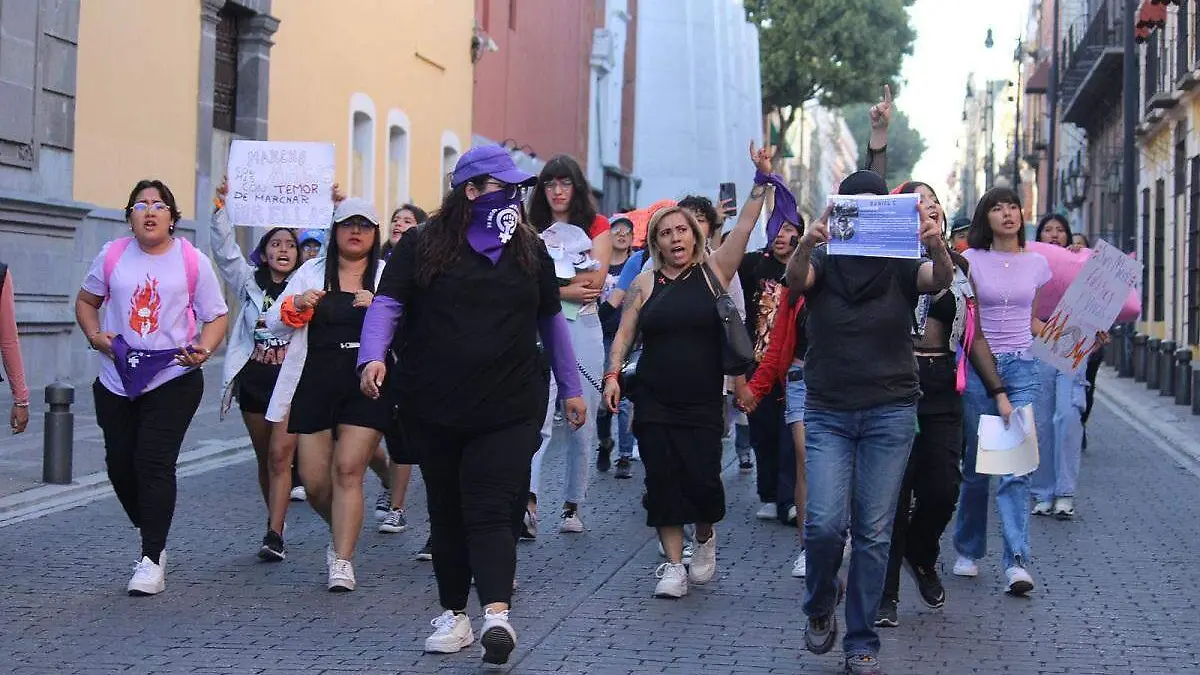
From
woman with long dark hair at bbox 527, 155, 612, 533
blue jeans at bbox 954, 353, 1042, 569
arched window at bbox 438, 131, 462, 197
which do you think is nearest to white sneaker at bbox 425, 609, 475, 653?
woman with long dark hair at bbox 527, 155, 612, 533

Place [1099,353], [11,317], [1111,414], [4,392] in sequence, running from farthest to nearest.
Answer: [1111,414] → [4,392] → [1099,353] → [11,317]

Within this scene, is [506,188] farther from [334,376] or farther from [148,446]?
[148,446]

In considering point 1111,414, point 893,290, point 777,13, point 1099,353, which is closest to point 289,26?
point 1111,414

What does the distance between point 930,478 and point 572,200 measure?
2698mm

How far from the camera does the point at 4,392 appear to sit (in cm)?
1579

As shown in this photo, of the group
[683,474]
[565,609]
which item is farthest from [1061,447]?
[565,609]

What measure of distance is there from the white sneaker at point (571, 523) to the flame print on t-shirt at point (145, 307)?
2778mm

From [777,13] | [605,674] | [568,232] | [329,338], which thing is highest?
[777,13]

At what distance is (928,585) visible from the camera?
7.71 metres

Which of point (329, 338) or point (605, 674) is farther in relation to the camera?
point (329, 338)

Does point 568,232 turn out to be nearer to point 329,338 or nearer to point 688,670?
point 329,338

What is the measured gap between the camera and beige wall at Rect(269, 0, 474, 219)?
928 inches

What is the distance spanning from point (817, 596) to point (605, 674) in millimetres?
778

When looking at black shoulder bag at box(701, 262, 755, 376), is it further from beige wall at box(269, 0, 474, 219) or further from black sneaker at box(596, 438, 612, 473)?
beige wall at box(269, 0, 474, 219)
